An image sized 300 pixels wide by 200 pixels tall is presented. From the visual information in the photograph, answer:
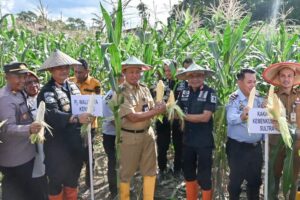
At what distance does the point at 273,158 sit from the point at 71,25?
9.31m

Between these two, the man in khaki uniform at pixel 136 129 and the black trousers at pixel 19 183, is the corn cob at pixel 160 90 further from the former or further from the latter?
the black trousers at pixel 19 183

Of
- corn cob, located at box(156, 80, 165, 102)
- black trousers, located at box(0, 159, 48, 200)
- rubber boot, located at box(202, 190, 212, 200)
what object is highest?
corn cob, located at box(156, 80, 165, 102)

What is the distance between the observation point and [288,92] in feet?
10.7

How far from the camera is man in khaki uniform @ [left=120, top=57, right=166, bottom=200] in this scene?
3260 mm

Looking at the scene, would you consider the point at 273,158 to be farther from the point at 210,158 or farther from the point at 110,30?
the point at 110,30

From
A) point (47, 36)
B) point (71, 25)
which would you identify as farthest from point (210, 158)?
point (71, 25)

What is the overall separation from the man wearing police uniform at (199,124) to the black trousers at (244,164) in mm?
253

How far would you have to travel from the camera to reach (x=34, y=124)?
2.82 metres

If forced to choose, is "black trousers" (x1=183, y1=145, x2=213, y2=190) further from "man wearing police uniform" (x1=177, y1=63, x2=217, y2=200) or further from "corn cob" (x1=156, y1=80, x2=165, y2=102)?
"corn cob" (x1=156, y1=80, x2=165, y2=102)

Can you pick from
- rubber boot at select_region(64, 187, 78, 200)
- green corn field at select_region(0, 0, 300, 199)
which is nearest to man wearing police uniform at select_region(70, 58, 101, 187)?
green corn field at select_region(0, 0, 300, 199)

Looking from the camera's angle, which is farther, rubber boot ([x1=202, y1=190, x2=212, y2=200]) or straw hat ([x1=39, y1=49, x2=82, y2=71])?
rubber boot ([x1=202, y1=190, x2=212, y2=200])

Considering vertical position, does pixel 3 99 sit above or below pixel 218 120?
above

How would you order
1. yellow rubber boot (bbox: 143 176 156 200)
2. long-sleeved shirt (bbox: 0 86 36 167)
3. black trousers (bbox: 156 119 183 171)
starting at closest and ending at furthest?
1. long-sleeved shirt (bbox: 0 86 36 167)
2. yellow rubber boot (bbox: 143 176 156 200)
3. black trousers (bbox: 156 119 183 171)

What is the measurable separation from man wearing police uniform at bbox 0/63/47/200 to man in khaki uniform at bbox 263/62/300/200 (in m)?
2.07
